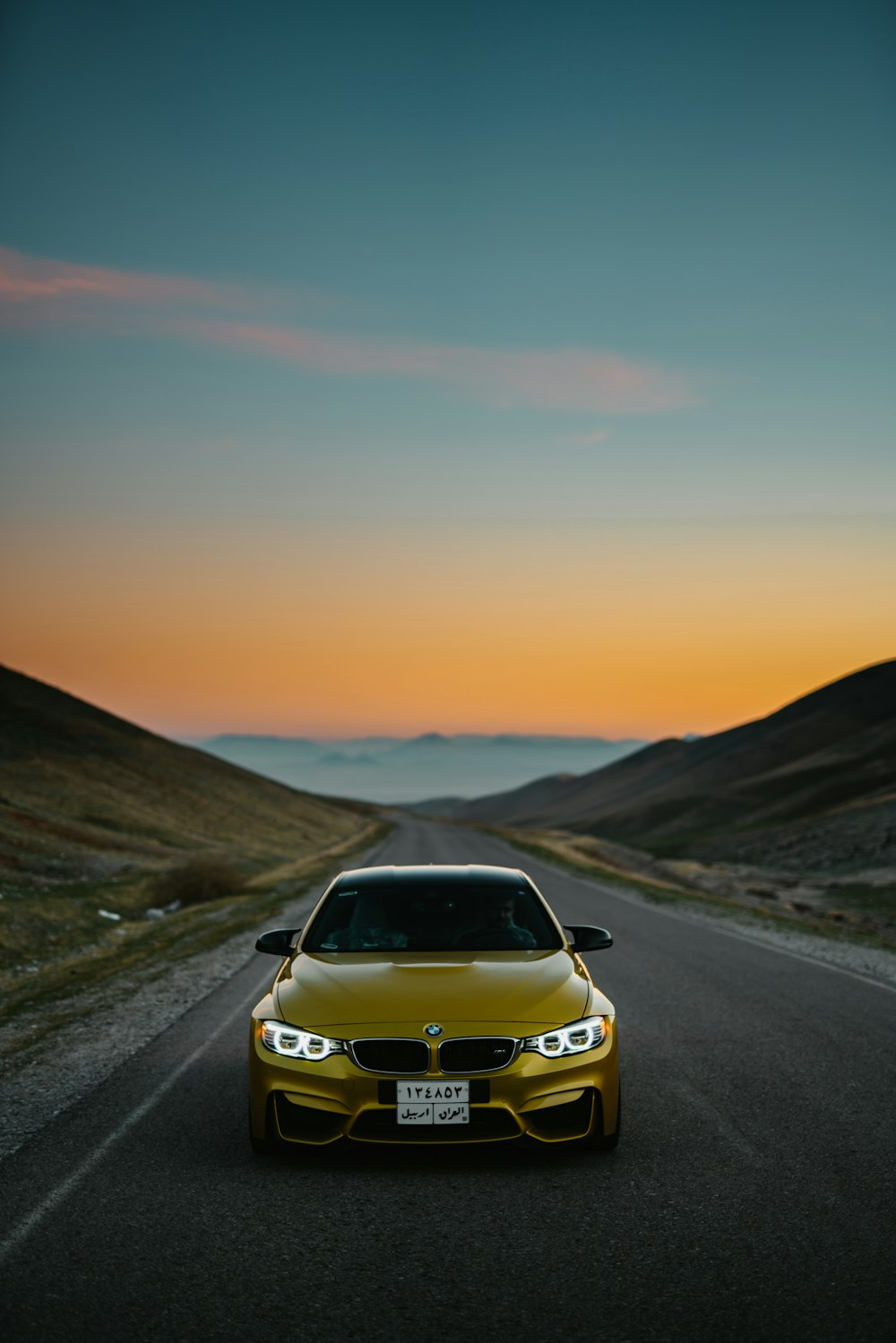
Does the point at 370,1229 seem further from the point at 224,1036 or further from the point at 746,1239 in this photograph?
the point at 224,1036

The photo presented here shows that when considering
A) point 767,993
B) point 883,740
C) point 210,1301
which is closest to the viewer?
point 210,1301

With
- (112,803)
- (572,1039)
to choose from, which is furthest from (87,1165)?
(112,803)

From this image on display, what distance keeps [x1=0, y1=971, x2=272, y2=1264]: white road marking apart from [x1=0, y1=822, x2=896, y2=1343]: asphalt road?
2 centimetres

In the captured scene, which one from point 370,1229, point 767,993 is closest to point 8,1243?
point 370,1229

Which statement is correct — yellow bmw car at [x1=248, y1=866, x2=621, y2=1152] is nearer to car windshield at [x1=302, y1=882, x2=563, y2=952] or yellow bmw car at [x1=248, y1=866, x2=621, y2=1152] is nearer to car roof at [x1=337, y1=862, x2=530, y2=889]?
car windshield at [x1=302, y1=882, x2=563, y2=952]

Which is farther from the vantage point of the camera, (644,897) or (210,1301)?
(644,897)

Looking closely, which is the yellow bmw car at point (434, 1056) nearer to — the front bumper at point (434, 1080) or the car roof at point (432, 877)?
the front bumper at point (434, 1080)

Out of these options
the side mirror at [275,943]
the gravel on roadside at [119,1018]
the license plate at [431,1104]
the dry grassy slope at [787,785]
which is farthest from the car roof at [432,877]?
the dry grassy slope at [787,785]

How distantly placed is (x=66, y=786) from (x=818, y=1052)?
2129 inches

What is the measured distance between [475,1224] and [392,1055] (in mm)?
949

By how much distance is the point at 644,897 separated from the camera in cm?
2877

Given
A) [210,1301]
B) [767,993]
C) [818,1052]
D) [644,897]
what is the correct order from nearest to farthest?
[210,1301] → [818,1052] → [767,993] → [644,897]

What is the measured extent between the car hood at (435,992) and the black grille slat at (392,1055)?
8 cm

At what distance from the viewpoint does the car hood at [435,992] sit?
576cm
